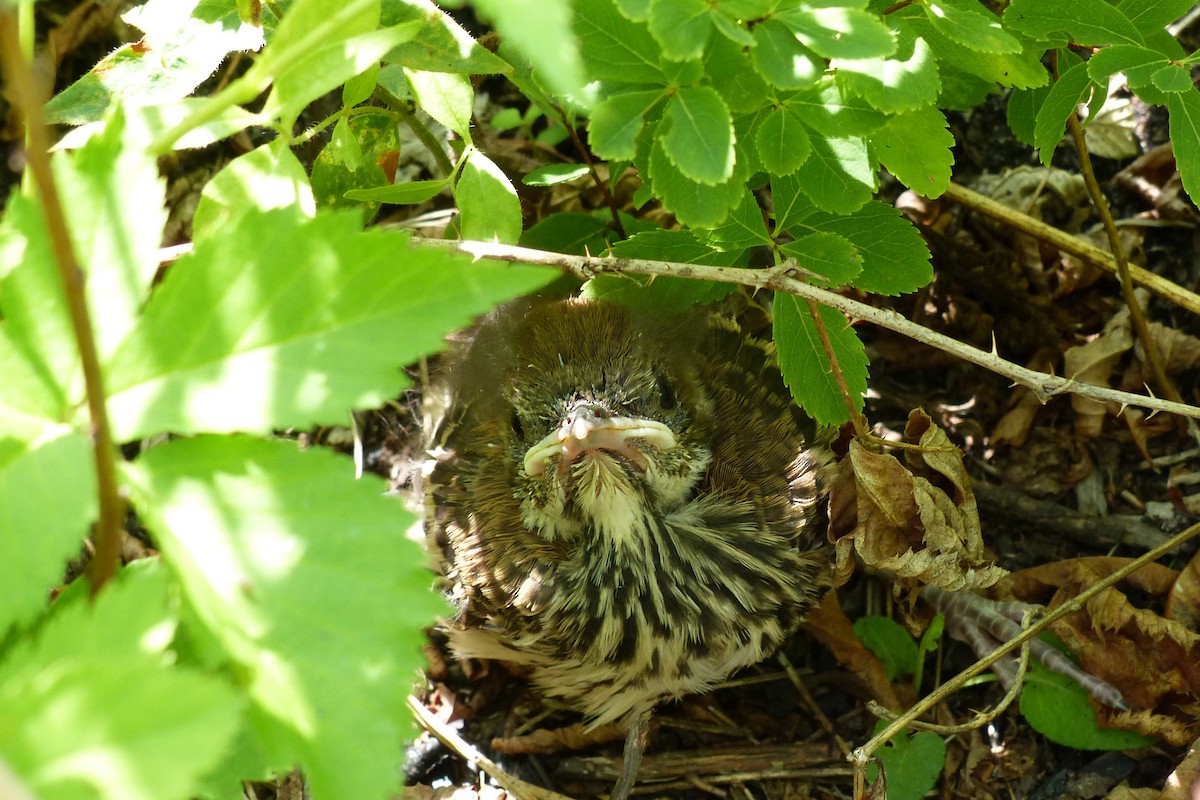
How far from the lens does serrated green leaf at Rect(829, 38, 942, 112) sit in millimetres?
1642

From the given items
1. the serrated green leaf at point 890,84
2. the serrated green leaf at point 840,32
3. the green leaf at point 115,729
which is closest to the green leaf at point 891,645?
the serrated green leaf at point 890,84

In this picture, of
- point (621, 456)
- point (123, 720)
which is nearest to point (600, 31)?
point (621, 456)

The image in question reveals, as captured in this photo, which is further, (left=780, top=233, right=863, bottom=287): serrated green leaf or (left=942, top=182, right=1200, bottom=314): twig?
(left=942, top=182, right=1200, bottom=314): twig

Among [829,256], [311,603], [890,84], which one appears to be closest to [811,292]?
[829,256]

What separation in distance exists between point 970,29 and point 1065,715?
5.37ft

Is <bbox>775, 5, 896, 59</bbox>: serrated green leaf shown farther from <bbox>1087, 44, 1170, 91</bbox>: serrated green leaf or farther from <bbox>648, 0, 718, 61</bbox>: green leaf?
<bbox>1087, 44, 1170, 91</bbox>: serrated green leaf

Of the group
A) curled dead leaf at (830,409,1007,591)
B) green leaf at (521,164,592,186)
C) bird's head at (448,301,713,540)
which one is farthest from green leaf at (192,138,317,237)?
curled dead leaf at (830,409,1007,591)

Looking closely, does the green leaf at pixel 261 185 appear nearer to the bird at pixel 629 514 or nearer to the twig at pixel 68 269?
the twig at pixel 68 269

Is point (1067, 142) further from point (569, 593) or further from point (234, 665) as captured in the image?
point (234, 665)

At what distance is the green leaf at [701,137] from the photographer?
1.55 meters

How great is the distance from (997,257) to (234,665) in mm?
2664

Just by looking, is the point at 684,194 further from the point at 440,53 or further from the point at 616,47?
the point at 440,53

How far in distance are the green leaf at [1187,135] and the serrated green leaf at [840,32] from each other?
0.84 m

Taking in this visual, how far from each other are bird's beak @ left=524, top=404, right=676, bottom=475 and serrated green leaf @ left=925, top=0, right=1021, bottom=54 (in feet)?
3.24
